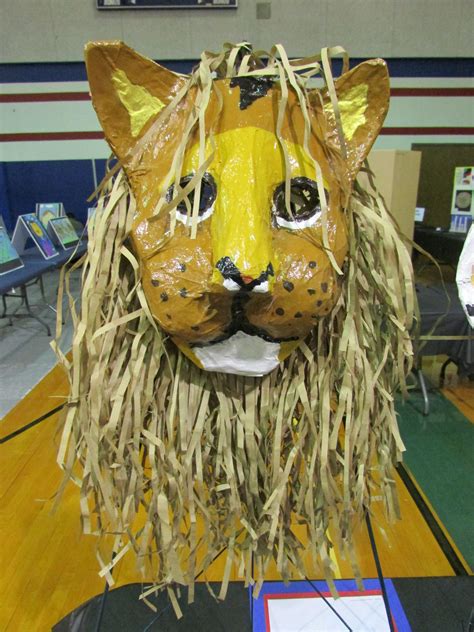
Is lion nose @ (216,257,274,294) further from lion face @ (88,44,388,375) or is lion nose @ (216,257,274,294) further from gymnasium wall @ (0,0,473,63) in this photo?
gymnasium wall @ (0,0,473,63)

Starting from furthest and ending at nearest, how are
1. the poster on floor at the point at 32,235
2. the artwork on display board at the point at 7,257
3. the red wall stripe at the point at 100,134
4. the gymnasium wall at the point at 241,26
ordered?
the red wall stripe at the point at 100,134 → the gymnasium wall at the point at 241,26 → the poster on floor at the point at 32,235 → the artwork on display board at the point at 7,257

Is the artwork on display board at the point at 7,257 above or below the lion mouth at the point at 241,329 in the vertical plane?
below

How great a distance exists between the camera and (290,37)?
384 centimetres

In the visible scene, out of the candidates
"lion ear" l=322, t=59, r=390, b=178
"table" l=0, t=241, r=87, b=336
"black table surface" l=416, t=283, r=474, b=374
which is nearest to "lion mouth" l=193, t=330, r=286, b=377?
"lion ear" l=322, t=59, r=390, b=178

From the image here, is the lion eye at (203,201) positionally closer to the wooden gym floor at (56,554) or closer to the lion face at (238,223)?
the lion face at (238,223)

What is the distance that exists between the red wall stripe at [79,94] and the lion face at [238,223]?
3933 millimetres

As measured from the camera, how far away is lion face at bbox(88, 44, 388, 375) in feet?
1.81

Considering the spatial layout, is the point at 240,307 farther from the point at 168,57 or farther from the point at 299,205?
the point at 168,57

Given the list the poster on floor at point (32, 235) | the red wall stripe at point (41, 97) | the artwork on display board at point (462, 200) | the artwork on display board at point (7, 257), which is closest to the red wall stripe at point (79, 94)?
the red wall stripe at point (41, 97)

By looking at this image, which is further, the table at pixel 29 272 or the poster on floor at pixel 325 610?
the table at pixel 29 272

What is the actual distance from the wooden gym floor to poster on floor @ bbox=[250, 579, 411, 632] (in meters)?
0.13

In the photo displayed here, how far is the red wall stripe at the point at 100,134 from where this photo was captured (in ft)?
13.9

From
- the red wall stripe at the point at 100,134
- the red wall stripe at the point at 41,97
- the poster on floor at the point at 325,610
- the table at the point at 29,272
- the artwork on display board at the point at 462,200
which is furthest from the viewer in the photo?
the red wall stripe at the point at 100,134

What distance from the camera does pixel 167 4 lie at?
149 inches
